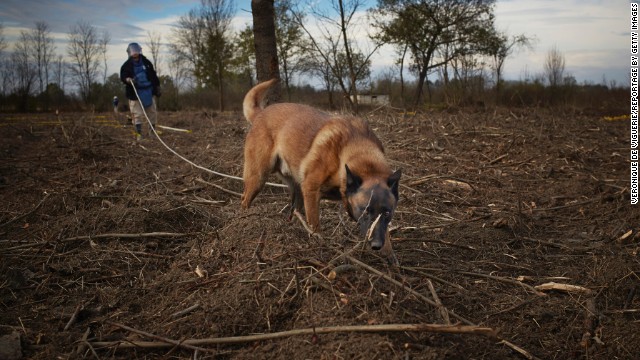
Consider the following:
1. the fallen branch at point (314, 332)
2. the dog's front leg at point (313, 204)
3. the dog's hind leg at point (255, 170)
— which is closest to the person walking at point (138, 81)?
the dog's hind leg at point (255, 170)

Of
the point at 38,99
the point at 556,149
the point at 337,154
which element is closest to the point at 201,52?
the point at 38,99

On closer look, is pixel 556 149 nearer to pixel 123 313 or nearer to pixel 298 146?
pixel 298 146

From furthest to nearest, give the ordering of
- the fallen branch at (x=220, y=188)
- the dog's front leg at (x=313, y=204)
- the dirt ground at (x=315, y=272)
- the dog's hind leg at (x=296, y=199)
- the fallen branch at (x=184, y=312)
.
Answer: the fallen branch at (x=220, y=188)
the dog's hind leg at (x=296, y=199)
the dog's front leg at (x=313, y=204)
the fallen branch at (x=184, y=312)
the dirt ground at (x=315, y=272)

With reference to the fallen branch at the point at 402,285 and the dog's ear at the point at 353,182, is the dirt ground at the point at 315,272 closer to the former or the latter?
the fallen branch at the point at 402,285

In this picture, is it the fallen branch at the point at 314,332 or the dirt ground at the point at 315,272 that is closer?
the fallen branch at the point at 314,332

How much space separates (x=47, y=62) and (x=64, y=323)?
197 feet

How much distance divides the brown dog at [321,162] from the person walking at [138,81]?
7.96m

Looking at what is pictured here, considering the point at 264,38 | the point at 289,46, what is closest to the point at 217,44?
the point at 289,46

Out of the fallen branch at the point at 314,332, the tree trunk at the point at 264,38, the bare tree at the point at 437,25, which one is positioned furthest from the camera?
the bare tree at the point at 437,25

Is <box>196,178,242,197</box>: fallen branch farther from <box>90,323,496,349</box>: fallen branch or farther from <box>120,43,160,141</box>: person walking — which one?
<box>120,43,160,141</box>: person walking

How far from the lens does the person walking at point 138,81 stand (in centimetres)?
1332

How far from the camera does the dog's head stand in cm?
411

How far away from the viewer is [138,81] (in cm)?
1354

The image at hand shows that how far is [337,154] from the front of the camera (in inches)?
200
